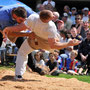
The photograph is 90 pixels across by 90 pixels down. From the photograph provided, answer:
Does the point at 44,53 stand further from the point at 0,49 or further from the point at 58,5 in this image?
the point at 58,5

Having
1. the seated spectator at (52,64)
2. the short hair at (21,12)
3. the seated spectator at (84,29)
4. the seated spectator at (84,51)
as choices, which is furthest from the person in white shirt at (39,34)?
the seated spectator at (84,29)

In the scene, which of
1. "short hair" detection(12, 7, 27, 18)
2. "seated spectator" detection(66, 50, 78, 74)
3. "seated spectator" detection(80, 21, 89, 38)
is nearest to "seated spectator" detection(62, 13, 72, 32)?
"seated spectator" detection(80, 21, 89, 38)

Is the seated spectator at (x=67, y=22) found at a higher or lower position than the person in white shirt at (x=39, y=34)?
higher

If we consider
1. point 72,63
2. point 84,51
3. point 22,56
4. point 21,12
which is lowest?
point 72,63

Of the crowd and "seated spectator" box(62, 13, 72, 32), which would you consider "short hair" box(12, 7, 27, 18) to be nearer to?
the crowd

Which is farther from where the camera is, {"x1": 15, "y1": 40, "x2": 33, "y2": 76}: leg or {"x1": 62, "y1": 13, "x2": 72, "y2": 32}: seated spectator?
{"x1": 62, "y1": 13, "x2": 72, "y2": 32}: seated spectator

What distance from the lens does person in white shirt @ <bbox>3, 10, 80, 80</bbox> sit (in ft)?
20.1

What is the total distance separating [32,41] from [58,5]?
11638 millimetres

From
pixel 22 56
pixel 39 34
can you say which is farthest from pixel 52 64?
pixel 39 34

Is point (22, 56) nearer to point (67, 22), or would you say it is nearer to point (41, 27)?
point (41, 27)

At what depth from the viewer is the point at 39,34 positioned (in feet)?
20.8

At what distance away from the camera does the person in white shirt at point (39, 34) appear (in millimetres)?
6117

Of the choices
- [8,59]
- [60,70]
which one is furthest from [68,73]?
[8,59]

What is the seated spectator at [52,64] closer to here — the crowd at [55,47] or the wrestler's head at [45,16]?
the crowd at [55,47]
